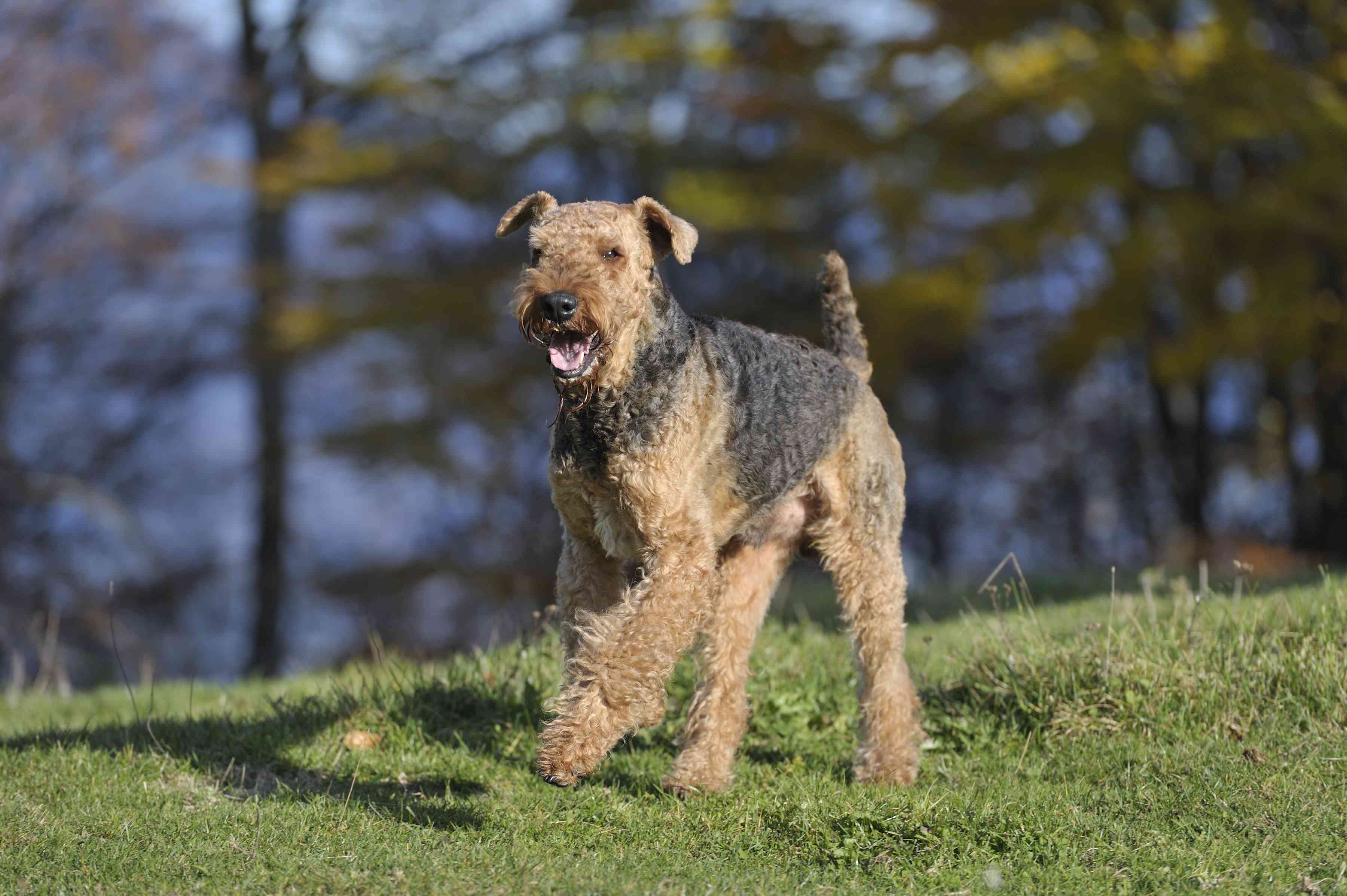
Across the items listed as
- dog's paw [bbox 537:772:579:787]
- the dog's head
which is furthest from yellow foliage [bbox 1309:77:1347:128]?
dog's paw [bbox 537:772:579:787]

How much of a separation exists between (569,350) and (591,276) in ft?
0.78

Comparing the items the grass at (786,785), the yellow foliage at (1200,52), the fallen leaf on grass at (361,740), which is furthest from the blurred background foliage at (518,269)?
the fallen leaf on grass at (361,740)

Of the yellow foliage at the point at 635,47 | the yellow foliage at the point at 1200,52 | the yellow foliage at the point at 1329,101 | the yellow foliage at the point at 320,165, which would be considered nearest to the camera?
the yellow foliage at the point at 1329,101

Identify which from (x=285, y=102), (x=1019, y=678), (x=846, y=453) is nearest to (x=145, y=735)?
(x=846, y=453)

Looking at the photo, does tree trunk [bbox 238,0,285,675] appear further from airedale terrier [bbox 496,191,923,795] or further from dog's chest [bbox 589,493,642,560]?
dog's chest [bbox 589,493,642,560]

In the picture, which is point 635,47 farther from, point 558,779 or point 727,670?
point 558,779

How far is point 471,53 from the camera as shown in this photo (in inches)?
559

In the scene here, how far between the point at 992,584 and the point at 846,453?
3.04 meters

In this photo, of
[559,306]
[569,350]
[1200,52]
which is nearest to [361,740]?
[569,350]

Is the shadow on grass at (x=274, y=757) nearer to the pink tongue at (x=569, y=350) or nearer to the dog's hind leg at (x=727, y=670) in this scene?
the dog's hind leg at (x=727, y=670)

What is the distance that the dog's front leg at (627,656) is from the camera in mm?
3262

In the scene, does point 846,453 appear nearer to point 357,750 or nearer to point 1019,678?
point 1019,678

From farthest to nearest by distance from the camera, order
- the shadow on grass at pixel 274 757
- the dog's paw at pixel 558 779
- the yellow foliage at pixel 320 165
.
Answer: the yellow foliage at pixel 320 165 → the shadow on grass at pixel 274 757 → the dog's paw at pixel 558 779

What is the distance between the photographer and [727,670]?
4.31m
